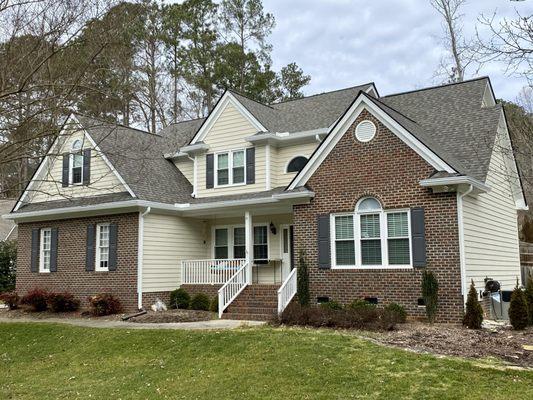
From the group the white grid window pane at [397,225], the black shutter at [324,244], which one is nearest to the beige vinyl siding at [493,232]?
the white grid window pane at [397,225]

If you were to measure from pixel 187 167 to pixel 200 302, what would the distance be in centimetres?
595

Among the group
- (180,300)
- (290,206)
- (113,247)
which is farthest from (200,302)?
(290,206)

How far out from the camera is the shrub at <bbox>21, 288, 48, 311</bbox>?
18141 millimetres

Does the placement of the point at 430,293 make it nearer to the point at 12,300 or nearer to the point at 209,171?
the point at 209,171

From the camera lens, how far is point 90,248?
18406 millimetres

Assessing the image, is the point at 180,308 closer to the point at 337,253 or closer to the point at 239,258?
the point at 239,258

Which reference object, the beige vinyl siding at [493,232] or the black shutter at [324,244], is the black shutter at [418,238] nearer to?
the beige vinyl siding at [493,232]

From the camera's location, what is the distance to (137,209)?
17.3 m

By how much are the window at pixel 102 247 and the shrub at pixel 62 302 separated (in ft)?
4.16

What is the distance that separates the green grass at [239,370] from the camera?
7.48 meters

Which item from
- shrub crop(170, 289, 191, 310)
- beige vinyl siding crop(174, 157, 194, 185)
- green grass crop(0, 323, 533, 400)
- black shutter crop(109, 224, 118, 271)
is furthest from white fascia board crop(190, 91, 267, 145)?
green grass crop(0, 323, 533, 400)

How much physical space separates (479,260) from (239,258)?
323 inches

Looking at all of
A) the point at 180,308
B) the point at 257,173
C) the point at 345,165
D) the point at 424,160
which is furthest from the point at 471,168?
the point at 180,308

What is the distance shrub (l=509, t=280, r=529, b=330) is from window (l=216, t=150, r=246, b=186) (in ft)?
31.8
